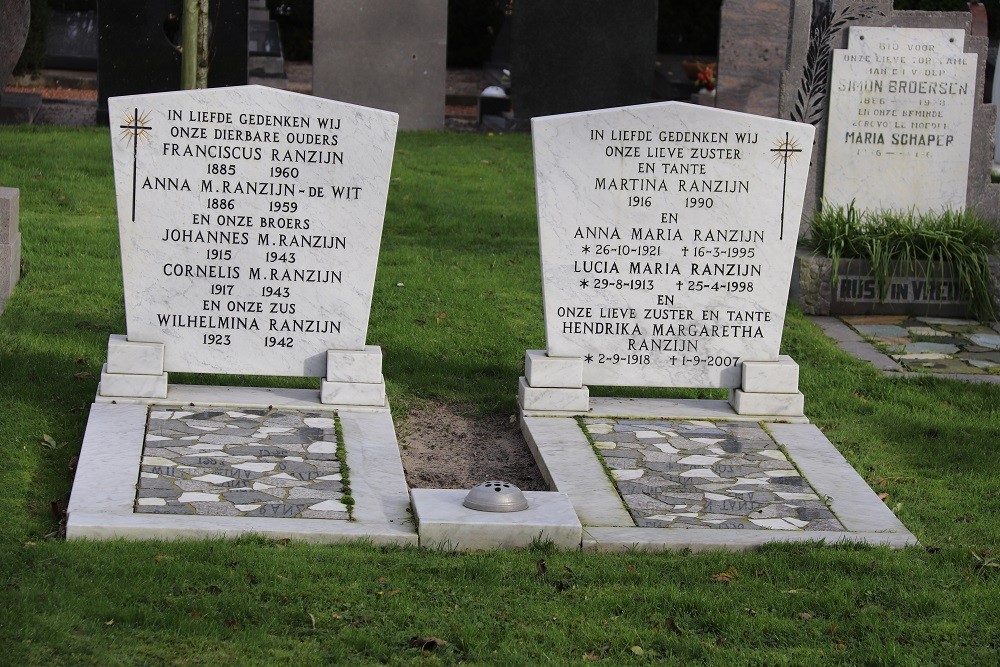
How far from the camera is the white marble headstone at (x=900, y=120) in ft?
37.6

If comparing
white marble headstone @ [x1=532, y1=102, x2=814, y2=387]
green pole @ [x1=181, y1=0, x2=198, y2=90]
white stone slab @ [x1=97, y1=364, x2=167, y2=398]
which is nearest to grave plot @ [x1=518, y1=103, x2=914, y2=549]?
white marble headstone @ [x1=532, y1=102, x2=814, y2=387]

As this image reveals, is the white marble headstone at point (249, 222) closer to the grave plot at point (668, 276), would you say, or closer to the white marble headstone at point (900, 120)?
the grave plot at point (668, 276)

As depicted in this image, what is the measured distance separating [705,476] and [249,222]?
2785 mm

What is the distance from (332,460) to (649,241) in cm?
222

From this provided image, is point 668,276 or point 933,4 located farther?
point 933,4

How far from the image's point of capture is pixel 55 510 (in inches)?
229

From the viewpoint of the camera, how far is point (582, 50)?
18906 millimetres

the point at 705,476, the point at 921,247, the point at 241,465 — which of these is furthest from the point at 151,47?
the point at 705,476

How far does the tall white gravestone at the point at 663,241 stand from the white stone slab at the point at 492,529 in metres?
1.92

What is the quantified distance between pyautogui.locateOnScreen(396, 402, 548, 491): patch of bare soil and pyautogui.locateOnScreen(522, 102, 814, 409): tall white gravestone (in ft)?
1.23

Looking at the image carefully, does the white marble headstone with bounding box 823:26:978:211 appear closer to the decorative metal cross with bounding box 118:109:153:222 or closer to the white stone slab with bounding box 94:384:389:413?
the white stone slab with bounding box 94:384:389:413

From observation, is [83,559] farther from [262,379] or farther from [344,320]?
[262,379]

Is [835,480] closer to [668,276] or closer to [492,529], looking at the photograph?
[668,276]

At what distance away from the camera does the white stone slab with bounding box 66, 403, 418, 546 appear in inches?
216
